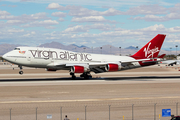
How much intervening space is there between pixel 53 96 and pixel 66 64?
1959cm

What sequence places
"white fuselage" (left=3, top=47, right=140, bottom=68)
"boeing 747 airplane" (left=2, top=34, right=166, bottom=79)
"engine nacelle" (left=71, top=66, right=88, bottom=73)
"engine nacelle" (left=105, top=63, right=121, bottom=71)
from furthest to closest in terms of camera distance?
"engine nacelle" (left=105, top=63, right=121, bottom=71) < "engine nacelle" (left=71, top=66, right=88, bottom=73) < "boeing 747 airplane" (left=2, top=34, right=166, bottom=79) < "white fuselage" (left=3, top=47, right=140, bottom=68)

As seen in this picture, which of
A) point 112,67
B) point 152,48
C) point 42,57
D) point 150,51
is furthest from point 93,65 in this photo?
point 152,48

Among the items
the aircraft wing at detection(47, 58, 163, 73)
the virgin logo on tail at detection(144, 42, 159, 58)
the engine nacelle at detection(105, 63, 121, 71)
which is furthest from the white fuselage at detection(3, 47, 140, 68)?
the virgin logo on tail at detection(144, 42, 159, 58)

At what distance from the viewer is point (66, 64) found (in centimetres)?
5128

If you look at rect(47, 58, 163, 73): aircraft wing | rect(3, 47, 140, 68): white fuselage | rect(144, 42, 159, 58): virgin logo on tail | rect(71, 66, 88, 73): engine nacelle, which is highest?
rect(144, 42, 159, 58): virgin logo on tail

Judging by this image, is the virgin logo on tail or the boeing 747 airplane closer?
the boeing 747 airplane

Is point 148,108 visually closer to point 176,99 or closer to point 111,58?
point 176,99

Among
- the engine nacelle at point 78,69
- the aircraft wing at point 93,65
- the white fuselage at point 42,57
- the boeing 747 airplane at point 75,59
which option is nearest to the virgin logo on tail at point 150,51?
the boeing 747 airplane at point 75,59

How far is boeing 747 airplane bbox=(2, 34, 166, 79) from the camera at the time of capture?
49.8 metres

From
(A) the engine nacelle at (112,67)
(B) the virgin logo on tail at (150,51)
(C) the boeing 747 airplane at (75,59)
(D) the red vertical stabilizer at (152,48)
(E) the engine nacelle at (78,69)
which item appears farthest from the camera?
(B) the virgin logo on tail at (150,51)

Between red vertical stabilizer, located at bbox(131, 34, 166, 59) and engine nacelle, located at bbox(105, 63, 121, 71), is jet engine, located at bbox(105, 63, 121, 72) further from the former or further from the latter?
red vertical stabilizer, located at bbox(131, 34, 166, 59)

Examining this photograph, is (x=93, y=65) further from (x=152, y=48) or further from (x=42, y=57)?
(x=152, y=48)

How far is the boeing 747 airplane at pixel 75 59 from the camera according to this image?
49.8 meters

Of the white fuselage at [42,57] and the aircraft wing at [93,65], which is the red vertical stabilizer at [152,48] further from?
the white fuselage at [42,57]
